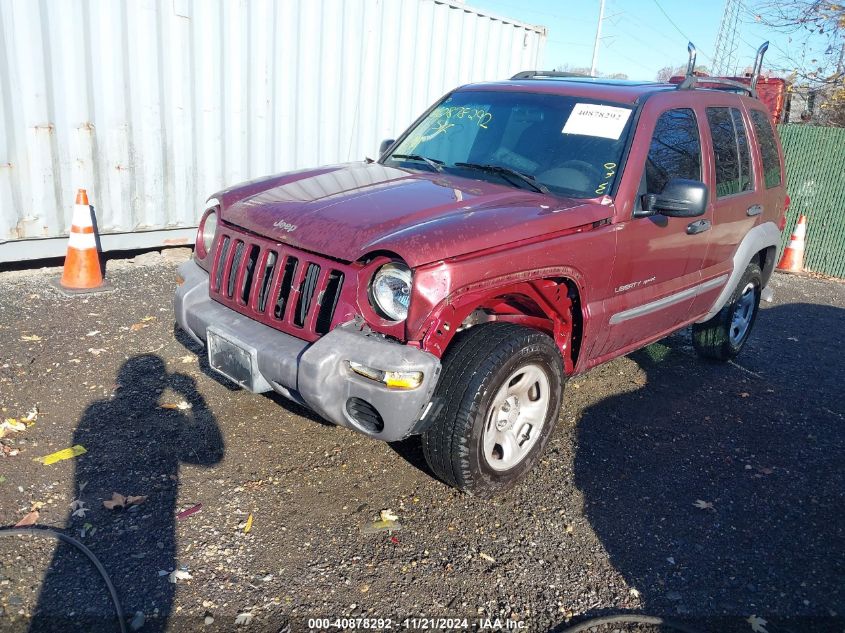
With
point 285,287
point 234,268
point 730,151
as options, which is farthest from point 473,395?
point 730,151

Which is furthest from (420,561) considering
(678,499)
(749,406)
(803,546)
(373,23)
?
(373,23)

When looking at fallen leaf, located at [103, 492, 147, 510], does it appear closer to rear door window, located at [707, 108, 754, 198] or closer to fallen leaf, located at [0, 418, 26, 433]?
fallen leaf, located at [0, 418, 26, 433]

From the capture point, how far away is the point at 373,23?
27.0 feet

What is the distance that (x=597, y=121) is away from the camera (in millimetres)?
Answer: 3996

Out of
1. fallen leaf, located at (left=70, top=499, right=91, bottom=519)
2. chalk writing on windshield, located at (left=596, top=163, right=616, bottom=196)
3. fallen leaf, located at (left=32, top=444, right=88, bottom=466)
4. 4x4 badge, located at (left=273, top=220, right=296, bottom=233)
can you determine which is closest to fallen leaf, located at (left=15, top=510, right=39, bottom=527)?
fallen leaf, located at (left=70, top=499, right=91, bottom=519)

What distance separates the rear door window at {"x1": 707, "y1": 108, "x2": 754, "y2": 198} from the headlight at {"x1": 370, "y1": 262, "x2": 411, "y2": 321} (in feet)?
8.63

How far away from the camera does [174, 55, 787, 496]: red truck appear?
2.95 m

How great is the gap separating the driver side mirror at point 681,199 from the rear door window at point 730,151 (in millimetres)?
920

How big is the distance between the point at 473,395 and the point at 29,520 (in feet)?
6.53

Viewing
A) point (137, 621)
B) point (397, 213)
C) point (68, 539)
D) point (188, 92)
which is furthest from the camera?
point (188, 92)

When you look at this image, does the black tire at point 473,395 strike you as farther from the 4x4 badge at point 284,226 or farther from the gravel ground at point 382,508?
the 4x4 badge at point 284,226

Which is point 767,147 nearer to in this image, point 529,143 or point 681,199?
point 681,199

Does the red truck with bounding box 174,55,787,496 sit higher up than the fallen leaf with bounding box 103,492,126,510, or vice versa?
Result: the red truck with bounding box 174,55,787,496

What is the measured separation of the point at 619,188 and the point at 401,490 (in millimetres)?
1942
